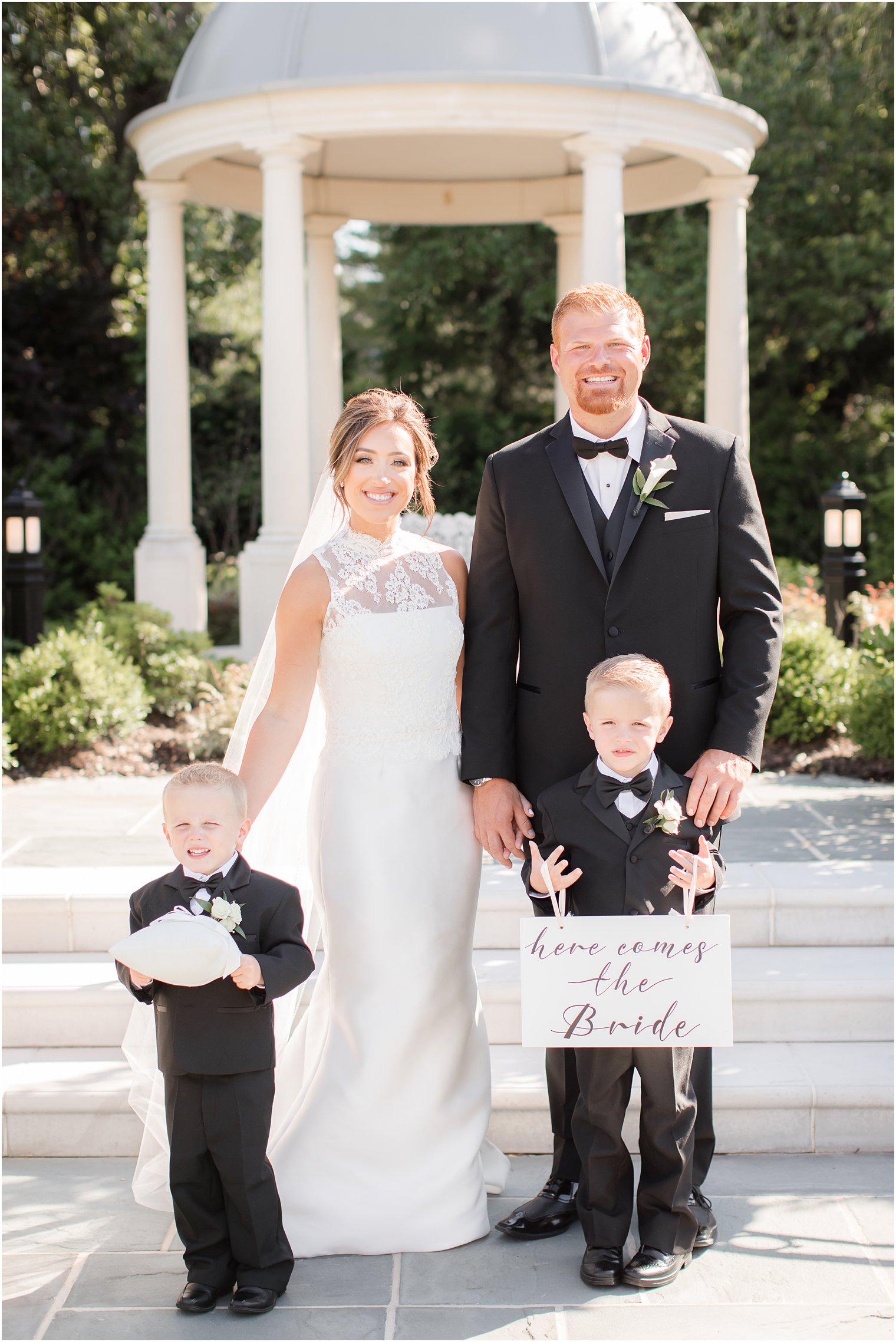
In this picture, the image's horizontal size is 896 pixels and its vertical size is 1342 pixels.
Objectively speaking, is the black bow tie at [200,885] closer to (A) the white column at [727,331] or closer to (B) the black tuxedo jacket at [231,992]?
(B) the black tuxedo jacket at [231,992]

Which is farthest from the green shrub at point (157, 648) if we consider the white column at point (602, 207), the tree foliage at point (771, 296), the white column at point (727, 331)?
the tree foliage at point (771, 296)

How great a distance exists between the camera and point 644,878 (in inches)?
138

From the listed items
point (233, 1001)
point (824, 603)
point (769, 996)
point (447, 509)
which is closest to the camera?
point (233, 1001)

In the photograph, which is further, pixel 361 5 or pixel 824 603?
pixel 824 603

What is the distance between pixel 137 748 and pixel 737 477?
649 cm

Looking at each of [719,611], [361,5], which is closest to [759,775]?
[719,611]

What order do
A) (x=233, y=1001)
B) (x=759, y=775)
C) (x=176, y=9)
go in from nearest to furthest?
(x=233, y=1001)
(x=759, y=775)
(x=176, y=9)

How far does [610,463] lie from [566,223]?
11.8m

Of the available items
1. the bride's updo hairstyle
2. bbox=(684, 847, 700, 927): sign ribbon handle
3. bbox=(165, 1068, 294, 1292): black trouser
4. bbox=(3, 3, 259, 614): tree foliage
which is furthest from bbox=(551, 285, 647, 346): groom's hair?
bbox=(3, 3, 259, 614): tree foliage

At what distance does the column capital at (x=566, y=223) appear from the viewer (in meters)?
14.6

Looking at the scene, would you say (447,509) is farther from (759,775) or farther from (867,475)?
(759,775)

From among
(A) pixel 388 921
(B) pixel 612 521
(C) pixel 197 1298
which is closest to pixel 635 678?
(B) pixel 612 521

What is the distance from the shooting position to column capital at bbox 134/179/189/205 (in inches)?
507

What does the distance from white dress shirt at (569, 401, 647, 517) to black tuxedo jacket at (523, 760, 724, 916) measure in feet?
2.63
